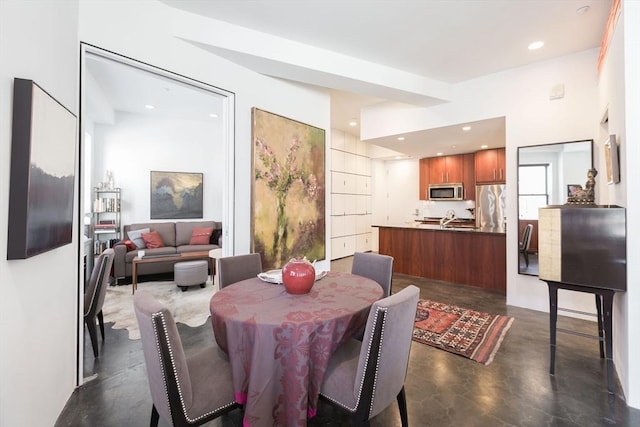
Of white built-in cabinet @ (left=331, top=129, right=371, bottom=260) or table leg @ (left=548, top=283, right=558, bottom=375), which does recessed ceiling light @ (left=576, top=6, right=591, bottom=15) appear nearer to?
table leg @ (left=548, top=283, right=558, bottom=375)

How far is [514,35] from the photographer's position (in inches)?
114

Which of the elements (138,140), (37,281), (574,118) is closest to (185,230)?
(138,140)

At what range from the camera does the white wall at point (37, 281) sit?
4.01 feet

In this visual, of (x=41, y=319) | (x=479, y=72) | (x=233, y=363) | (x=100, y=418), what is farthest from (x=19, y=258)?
(x=479, y=72)

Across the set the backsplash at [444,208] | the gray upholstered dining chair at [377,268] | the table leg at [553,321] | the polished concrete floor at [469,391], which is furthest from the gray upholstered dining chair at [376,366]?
the backsplash at [444,208]

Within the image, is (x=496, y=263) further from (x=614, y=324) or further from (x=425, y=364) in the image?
(x=425, y=364)

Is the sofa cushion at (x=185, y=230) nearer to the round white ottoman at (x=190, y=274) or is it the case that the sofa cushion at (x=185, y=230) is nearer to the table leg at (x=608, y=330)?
the round white ottoman at (x=190, y=274)

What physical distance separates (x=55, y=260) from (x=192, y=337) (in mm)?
1511

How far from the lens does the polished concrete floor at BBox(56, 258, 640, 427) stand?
1741mm

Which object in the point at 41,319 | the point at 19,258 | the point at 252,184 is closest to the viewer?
the point at 19,258

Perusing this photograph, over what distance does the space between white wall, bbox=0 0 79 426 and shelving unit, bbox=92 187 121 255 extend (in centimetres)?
383

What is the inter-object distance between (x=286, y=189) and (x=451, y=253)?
306 centimetres

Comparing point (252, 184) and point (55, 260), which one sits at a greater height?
point (252, 184)

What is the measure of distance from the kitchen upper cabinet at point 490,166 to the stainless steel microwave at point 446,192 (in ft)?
1.81
